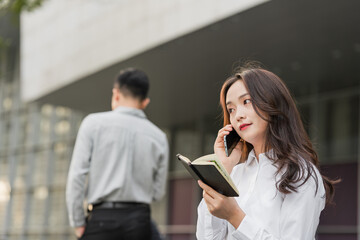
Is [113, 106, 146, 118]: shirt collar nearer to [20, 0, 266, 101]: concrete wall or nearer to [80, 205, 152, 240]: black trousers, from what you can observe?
[80, 205, 152, 240]: black trousers

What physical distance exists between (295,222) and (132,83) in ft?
8.03

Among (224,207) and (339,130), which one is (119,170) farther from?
(339,130)

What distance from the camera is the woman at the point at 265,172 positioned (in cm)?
221

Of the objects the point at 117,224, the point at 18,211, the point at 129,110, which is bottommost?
the point at 18,211

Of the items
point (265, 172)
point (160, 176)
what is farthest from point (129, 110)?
point (265, 172)

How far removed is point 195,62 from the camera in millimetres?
9867

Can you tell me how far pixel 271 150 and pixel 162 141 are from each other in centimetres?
207

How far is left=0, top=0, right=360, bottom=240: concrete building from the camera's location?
7.82 meters

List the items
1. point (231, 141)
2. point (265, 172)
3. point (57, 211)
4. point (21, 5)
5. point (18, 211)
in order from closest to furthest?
point (265, 172) → point (231, 141) → point (21, 5) → point (57, 211) → point (18, 211)

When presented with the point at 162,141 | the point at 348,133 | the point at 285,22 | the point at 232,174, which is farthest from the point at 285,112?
the point at 348,133

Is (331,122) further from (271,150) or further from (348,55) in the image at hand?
(271,150)

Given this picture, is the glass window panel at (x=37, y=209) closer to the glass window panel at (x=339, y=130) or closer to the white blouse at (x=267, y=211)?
the glass window panel at (x=339, y=130)

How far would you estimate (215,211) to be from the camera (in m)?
2.24

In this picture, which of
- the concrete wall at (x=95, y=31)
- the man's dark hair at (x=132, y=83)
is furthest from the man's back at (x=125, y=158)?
the concrete wall at (x=95, y=31)
